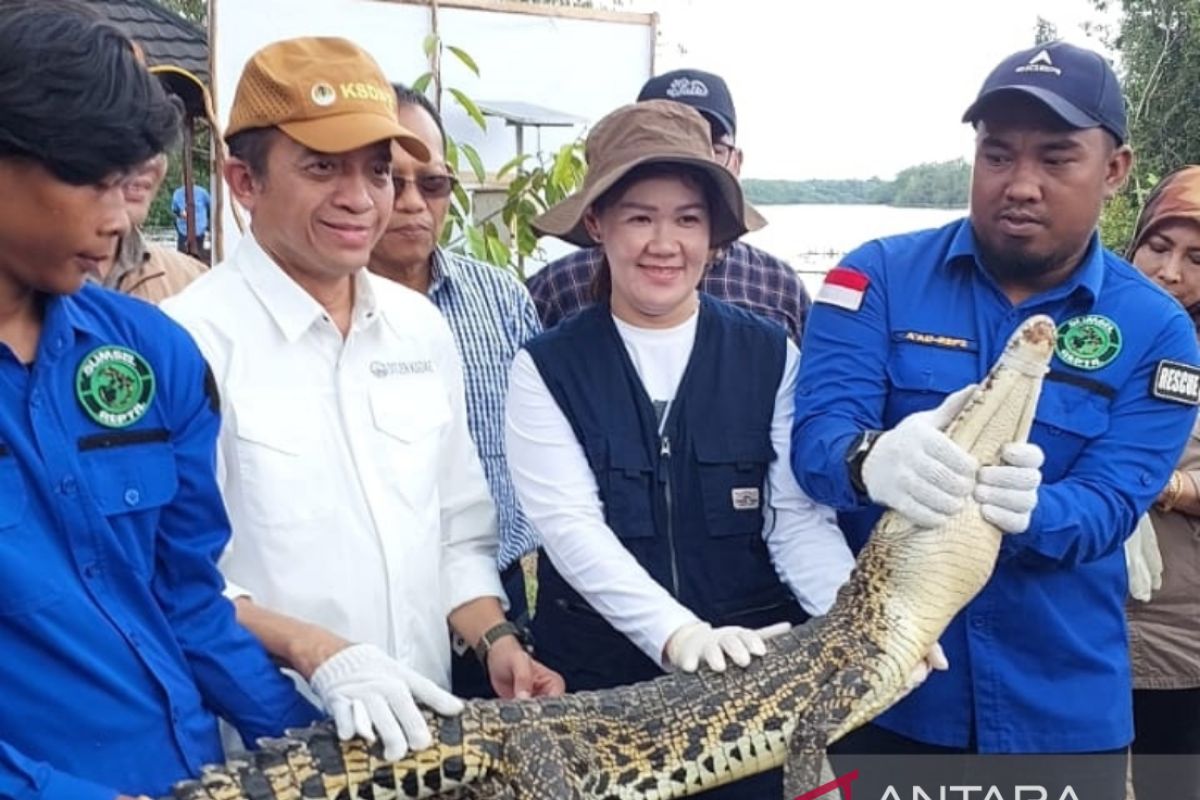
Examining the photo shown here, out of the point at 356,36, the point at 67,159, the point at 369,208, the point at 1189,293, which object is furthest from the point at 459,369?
the point at 356,36

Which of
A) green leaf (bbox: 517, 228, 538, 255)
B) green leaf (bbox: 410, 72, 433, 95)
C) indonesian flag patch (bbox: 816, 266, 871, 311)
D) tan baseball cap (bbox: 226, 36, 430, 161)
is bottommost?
indonesian flag patch (bbox: 816, 266, 871, 311)

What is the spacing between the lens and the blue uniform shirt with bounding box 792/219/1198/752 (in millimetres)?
2758

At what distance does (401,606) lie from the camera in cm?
256

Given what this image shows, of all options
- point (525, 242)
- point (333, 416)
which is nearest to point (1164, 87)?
point (525, 242)

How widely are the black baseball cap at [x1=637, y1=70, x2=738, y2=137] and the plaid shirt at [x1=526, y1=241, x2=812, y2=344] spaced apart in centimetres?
64

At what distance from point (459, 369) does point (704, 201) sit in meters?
0.78

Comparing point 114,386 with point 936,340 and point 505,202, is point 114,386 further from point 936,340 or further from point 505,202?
point 505,202

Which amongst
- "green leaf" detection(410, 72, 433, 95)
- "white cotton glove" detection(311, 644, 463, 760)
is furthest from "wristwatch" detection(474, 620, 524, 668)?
"green leaf" detection(410, 72, 433, 95)

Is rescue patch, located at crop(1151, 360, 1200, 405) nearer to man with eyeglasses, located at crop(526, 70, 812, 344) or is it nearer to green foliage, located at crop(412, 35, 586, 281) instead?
man with eyeglasses, located at crop(526, 70, 812, 344)

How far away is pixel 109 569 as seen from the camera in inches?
75.0

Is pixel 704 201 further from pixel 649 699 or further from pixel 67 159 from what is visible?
pixel 67 159

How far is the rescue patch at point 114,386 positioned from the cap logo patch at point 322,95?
855mm

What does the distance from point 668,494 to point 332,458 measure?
830 mm

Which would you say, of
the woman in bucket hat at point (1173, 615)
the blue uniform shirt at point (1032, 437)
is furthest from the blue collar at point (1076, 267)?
the woman in bucket hat at point (1173, 615)
